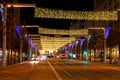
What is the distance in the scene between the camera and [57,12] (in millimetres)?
51062

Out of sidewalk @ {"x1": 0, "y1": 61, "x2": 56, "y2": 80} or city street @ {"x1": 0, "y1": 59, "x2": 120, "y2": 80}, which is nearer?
sidewalk @ {"x1": 0, "y1": 61, "x2": 56, "y2": 80}

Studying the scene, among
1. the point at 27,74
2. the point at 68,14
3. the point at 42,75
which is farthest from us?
the point at 68,14

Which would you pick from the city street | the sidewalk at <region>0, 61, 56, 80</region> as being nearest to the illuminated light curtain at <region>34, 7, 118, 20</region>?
the city street

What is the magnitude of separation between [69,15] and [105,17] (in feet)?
31.8

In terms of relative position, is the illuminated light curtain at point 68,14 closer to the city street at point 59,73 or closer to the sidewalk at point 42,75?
the city street at point 59,73

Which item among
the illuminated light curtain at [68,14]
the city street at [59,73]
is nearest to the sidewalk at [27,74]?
the city street at [59,73]

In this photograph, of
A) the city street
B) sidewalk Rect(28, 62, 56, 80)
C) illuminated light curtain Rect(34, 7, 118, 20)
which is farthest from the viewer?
illuminated light curtain Rect(34, 7, 118, 20)

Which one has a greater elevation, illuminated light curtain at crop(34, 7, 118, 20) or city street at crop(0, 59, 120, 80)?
illuminated light curtain at crop(34, 7, 118, 20)

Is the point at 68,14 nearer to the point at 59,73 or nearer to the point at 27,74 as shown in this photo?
the point at 59,73

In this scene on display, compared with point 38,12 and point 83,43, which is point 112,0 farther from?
point 38,12

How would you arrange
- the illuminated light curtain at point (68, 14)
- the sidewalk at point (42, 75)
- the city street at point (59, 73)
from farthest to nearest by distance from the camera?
the illuminated light curtain at point (68, 14)
the city street at point (59, 73)
the sidewalk at point (42, 75)

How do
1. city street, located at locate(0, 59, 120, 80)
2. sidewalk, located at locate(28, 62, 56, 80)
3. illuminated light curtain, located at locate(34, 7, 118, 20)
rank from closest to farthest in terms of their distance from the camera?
sidewalk, located at locate(28, 62, 56, 80), city street, located at locate(0, 59, 120, 80), illuminated light curtain, located at locate(34, 7, 118, 20)

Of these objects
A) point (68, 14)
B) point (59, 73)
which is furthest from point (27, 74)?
point (68, 14)

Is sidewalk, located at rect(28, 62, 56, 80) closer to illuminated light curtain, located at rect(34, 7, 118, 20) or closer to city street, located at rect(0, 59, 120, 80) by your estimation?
city street, located at rect(0, 59, 120, 80)
